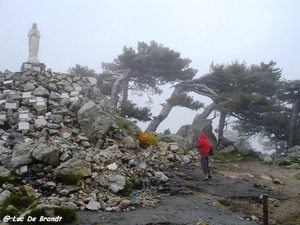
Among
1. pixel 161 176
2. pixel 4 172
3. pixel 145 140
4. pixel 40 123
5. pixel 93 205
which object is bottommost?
pixel 93 205

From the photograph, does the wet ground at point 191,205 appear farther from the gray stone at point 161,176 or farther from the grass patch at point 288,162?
the grass patch at point 288,162

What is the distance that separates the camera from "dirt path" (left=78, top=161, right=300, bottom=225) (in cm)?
593

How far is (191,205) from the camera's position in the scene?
7137mm

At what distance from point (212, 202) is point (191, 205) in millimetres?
785

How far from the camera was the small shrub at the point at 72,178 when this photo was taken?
748cm

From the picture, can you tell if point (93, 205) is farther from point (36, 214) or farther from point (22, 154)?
point (22, 154)

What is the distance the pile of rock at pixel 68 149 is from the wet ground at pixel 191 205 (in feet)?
1.59

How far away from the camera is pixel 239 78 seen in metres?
21.3

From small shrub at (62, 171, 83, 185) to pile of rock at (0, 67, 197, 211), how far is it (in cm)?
8

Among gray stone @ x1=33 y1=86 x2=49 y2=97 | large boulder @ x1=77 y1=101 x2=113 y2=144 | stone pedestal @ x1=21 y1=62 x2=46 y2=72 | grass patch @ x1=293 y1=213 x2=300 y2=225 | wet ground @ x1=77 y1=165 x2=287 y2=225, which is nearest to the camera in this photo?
wet ground @ x1=77 y1=165 x2=287 y2=225

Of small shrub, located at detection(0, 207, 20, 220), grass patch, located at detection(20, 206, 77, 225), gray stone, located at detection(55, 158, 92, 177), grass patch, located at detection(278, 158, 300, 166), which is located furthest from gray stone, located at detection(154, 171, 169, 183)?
grass patch, located at detection(278, 158, 300, 166)

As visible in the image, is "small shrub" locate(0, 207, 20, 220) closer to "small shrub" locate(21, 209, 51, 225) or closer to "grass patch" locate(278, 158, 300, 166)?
"small shrub" locate(21, 209, 51, 225)

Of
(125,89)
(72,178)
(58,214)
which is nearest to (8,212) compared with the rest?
(58,214)

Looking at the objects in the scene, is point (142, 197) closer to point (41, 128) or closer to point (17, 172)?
point (17, 172)
